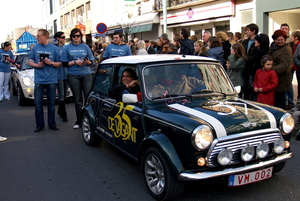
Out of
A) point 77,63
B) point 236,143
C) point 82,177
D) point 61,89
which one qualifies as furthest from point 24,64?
point 236,143

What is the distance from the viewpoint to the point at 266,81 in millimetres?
6527

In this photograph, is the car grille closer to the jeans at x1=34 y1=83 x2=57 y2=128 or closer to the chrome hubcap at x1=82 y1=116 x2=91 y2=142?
the chrome hubcap at x1=82 y1=116 x2=91 y2=142

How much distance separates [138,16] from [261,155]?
80.6 ft

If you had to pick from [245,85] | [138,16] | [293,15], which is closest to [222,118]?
[245,85]

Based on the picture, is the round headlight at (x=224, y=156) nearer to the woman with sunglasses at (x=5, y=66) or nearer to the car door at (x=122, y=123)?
the car door at (x=122, y=123)

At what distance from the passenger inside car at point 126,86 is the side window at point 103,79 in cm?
43

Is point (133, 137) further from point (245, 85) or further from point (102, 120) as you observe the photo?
point (245, 85)

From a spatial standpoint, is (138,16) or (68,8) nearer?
(138,16)

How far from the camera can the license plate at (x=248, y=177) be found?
10.9 ft

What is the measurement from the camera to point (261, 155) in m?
3.44

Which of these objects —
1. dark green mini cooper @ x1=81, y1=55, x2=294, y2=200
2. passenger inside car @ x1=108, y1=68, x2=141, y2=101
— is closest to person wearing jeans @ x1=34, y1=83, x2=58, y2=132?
dark green mini cooper @ x1=81, y1=55, x2=294, y2=200

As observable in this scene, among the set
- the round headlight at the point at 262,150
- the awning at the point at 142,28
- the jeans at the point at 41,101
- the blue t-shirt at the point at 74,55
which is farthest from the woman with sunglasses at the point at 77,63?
the awning at the point at 142,28

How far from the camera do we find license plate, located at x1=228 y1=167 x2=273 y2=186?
Result: 10.9 feet

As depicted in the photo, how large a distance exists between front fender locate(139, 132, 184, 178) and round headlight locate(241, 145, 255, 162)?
25.1 inches
